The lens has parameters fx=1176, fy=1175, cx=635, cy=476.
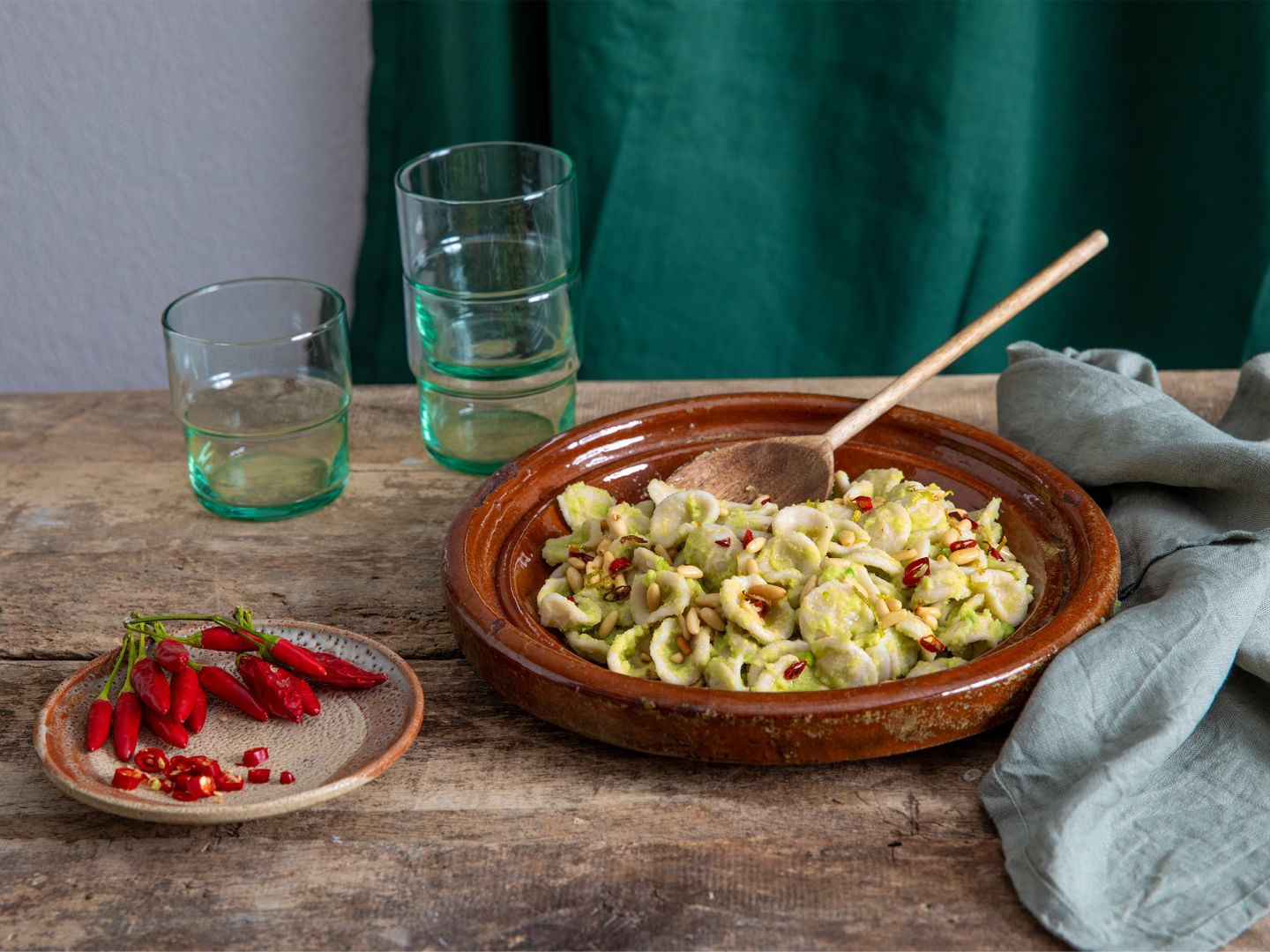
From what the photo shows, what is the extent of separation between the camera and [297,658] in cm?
124

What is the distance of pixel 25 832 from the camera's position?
1124mm

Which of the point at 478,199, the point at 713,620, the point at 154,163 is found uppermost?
the point at 478,199

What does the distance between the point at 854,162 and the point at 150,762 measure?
2077mm

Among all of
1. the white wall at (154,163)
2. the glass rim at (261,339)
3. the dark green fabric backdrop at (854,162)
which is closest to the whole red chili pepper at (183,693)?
the glass rim at (261,339)

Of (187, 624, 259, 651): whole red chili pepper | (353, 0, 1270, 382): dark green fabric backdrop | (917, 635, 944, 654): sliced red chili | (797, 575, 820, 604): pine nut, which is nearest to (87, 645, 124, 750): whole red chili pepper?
(187, 624, 259, 651): whole red chili pepper

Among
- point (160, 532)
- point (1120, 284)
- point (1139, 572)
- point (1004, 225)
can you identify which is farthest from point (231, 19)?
point (1139, 572)

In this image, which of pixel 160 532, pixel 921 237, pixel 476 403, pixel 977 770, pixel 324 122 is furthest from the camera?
pixel 324 122

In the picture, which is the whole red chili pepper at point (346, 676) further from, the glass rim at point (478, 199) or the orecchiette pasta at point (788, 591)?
the glass rim at point (478, 199)

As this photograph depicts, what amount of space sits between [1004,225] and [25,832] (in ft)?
7.56

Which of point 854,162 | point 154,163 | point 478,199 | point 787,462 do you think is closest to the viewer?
point 787,462

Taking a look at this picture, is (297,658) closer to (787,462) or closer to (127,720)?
(127,720)

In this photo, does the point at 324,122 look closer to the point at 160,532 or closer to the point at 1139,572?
the point at 160,532

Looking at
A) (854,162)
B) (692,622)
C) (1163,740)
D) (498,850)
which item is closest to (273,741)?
(498,850)

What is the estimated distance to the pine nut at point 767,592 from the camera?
1.25 meters
